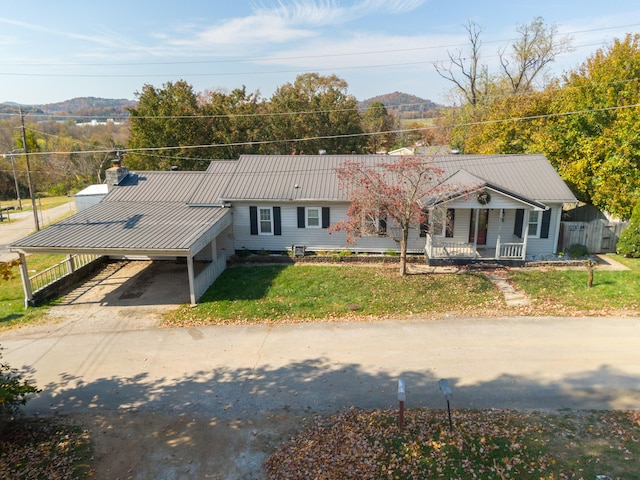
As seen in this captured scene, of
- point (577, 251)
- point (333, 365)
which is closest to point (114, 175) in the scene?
point (333, 365)

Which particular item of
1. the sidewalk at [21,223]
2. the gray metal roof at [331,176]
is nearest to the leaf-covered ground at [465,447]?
the gray metal roof at [331,176]

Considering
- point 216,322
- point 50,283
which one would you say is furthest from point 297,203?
point 50,283

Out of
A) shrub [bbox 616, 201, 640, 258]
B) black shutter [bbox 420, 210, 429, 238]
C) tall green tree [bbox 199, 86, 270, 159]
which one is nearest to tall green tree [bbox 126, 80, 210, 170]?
tall green tree [bbox 199, 86, 270, 159]

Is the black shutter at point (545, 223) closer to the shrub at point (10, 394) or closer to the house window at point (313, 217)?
the house window at point (313, 217)

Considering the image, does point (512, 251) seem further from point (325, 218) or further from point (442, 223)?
point (325, 218)

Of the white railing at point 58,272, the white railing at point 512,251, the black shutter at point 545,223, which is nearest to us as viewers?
the white railing at point 58,272

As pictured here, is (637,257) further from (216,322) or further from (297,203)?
(216,322)

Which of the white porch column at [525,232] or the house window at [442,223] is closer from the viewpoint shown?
the white porch column at [525,232]
